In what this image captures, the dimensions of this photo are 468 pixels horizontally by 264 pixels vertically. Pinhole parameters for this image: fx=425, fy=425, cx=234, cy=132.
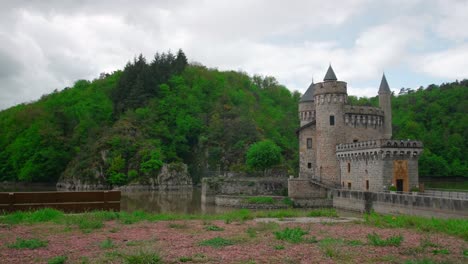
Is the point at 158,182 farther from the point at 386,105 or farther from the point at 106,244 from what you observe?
the point at 106,244

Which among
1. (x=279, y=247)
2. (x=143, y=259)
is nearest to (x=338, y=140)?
(x=279, y=247)

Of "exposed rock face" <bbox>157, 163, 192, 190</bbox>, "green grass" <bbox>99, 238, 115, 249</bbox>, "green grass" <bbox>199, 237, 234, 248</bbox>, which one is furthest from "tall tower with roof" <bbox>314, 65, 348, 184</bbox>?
"green grass" <bbox>99, 238, 115, 249</bbox>

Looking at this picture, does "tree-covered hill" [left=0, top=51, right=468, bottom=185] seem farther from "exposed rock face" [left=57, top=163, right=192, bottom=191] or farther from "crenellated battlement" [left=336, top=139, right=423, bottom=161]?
"crenellated battlement" [left=336, top=139, right=423, bottom=161]

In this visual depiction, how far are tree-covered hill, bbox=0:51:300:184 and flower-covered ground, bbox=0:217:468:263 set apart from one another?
162 ft

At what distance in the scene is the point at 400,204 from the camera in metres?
30.3

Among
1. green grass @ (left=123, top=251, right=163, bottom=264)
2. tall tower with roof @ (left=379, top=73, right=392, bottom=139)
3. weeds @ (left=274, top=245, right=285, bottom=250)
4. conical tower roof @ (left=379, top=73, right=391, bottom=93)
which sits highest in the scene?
conical tower roof @ (left=379, top=73, right=391, bottom=93)

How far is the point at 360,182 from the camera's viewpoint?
3856 cm

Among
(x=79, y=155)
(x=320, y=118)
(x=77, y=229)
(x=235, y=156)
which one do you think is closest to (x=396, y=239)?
(x=77, y=229)

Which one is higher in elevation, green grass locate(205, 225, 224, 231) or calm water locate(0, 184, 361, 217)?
green grass locate(205, 225, 224, 231)

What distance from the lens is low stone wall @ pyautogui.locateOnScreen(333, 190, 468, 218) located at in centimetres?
2539

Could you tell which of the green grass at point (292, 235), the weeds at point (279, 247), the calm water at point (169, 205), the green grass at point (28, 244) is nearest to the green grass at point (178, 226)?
the green grass at point (292, 235)

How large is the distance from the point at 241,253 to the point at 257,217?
8848mm

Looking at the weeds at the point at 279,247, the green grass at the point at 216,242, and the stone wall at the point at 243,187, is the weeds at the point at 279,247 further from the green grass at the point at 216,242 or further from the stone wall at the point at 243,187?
the stone wall at the point at 243,187

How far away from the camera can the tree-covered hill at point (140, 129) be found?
68562mm
